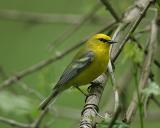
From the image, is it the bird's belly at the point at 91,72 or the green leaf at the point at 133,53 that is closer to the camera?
the green leaf at the point at 133,53

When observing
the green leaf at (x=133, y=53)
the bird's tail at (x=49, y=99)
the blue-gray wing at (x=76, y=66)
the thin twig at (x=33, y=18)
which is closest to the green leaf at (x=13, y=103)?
the green leaf at (x=133, y=53)

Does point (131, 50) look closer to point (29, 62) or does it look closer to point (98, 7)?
point (98, 7)

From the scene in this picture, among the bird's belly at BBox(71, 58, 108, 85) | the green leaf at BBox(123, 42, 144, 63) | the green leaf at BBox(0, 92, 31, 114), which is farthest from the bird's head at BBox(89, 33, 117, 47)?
the green leaf at BBox(0, 92, 31, 114)

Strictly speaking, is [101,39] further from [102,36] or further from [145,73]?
[145,73]

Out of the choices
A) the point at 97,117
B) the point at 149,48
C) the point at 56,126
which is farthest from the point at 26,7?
the point at 97,117

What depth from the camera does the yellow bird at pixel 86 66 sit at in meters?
3.70

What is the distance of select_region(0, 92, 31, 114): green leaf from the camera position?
5.81ft

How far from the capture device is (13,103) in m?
1.78

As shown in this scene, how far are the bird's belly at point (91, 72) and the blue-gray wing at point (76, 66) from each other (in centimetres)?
4

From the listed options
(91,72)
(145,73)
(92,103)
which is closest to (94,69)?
(91,72)

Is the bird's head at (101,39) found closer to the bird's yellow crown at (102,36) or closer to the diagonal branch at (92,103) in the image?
the bird's yellow crown at (102,36)

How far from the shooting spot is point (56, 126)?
21.2 feet

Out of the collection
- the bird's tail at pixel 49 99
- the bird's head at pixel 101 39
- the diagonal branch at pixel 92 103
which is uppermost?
the bird's head at pixel 101 39

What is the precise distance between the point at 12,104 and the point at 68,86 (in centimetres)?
207
